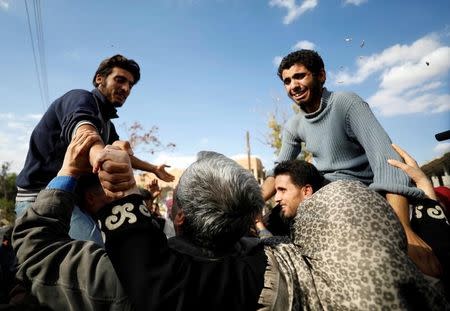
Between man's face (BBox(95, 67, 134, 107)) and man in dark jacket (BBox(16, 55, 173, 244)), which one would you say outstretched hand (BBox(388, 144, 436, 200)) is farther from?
man's face (BBox(95, 67, 134, 107))

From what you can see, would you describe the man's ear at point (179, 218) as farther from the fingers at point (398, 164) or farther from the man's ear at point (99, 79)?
the man's ear at point (99, 79)

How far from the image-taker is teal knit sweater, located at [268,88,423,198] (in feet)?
5.50

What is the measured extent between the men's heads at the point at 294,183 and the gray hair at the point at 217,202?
2.12 m

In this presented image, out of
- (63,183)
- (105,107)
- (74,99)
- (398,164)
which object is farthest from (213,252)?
(105,107)

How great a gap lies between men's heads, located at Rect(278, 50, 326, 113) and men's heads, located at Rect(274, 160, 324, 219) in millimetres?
1014

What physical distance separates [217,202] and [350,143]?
141 centimetres

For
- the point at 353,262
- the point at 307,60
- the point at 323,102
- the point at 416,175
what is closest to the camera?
the point at 353,262

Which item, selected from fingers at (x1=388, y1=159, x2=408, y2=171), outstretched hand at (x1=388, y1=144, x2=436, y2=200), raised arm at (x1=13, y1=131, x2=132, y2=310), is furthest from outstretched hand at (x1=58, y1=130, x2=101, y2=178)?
outstretched hand at (x1=388, y1=144, x2=436, y2=200)

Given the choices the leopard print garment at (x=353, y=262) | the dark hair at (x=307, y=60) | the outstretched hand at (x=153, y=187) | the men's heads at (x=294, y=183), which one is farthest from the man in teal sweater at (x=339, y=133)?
the outstretched hand at (x=153, y=187)

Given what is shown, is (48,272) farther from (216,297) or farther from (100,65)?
(100,65)

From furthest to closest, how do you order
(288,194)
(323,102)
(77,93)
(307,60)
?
(288,194) → (307,60) → (323,102) → (77,93)

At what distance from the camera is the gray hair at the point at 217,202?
116 cm

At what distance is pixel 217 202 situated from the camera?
1159mm

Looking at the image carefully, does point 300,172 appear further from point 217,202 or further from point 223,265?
point 223,265
